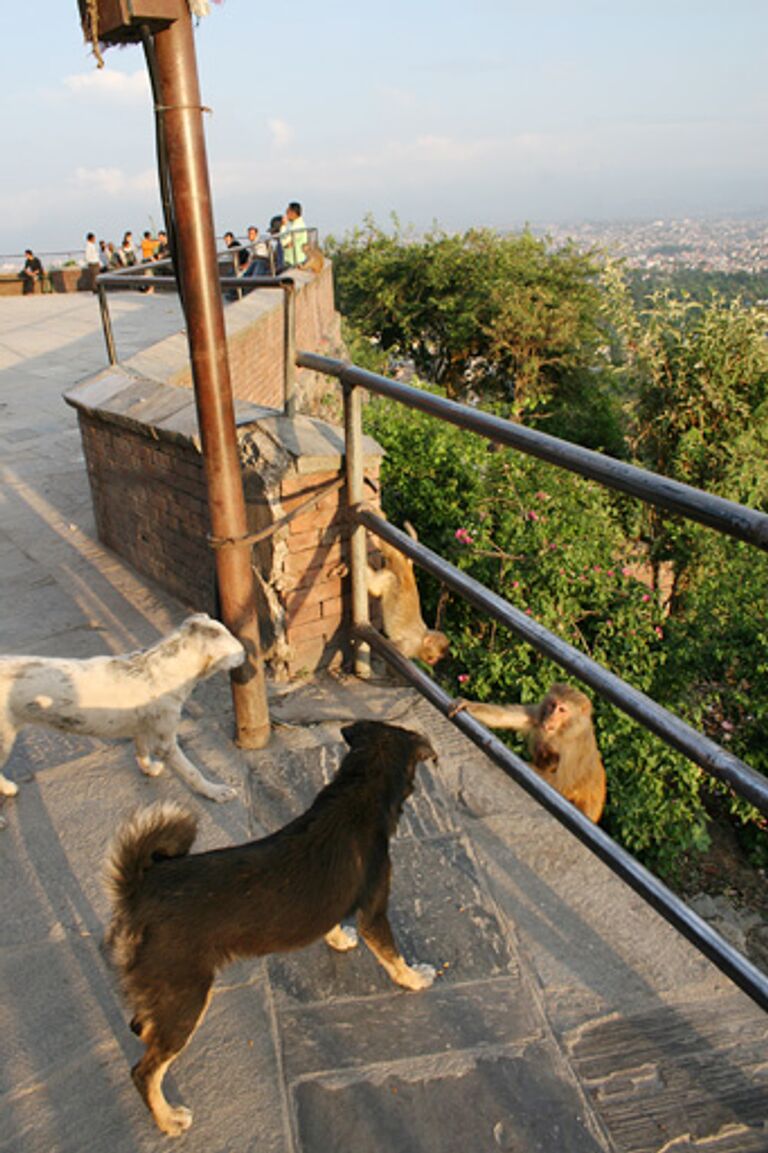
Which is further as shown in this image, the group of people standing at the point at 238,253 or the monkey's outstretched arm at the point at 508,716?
the group of people standing at the point at 238,253

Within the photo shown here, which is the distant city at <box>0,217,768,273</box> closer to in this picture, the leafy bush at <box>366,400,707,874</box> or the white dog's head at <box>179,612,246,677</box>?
the leafy bush at <box>366,400,707,874</box>

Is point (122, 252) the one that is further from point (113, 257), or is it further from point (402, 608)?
point (402, 608)

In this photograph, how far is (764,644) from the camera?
6809 mm

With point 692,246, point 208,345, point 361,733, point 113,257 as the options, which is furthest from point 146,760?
point 692,246

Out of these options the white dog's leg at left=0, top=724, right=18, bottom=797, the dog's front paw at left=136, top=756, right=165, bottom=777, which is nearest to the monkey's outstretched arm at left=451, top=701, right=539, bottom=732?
the dog's front paw at left=136, top=756, right=165, bottom=777

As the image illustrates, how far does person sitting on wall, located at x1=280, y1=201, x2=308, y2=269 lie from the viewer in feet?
46.9

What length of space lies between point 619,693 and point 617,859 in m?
0.44

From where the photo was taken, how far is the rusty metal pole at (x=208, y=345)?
2.21 m

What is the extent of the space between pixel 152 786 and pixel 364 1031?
1126mm

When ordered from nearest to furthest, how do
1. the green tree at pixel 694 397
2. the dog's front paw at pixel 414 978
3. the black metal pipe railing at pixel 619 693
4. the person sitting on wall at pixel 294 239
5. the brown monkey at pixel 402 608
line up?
the black metal pipe railing at pixel 619 693, the dog's front paw at pixel 414 978, the brown monkey at pixel 402 608, the green tree at pixel 694 397, the person sitting on wall at pixel 294 239

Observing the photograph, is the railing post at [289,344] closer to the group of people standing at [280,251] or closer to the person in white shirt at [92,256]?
the group of people standing at [280,251]

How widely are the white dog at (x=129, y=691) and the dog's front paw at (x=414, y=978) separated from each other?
881mm

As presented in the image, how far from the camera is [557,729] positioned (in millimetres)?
3754

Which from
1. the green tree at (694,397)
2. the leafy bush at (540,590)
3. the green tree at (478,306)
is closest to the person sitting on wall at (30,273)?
the green tree at (478,306)
